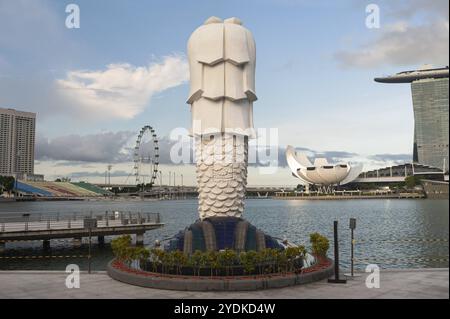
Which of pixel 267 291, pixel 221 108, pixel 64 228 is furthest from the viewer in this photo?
pixel 64 228

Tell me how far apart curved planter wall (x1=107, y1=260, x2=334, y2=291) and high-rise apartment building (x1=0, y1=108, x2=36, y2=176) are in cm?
15205

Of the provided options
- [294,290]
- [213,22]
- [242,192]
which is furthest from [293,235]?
[294,290]

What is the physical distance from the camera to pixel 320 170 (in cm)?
12875

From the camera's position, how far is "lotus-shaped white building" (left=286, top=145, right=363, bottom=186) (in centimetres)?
12838

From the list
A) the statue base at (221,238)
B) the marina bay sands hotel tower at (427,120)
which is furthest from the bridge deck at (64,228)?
the marina bay sands hotel tower at (427,120)

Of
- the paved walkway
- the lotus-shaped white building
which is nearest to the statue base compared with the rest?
the paved walkway

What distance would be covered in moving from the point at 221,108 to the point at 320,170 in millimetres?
114951

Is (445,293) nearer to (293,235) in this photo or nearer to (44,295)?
(44,295)

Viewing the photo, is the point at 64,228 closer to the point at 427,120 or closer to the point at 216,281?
the point at 216,281

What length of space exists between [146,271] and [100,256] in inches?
579

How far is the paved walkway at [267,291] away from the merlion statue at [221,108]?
222 inches

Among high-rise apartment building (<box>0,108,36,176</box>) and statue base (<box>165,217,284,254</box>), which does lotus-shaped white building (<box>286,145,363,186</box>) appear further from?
statue base (<box>165,217,284,254</box>)

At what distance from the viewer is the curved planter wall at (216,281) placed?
11422mm

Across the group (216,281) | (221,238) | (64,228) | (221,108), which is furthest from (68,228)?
(216,281)
